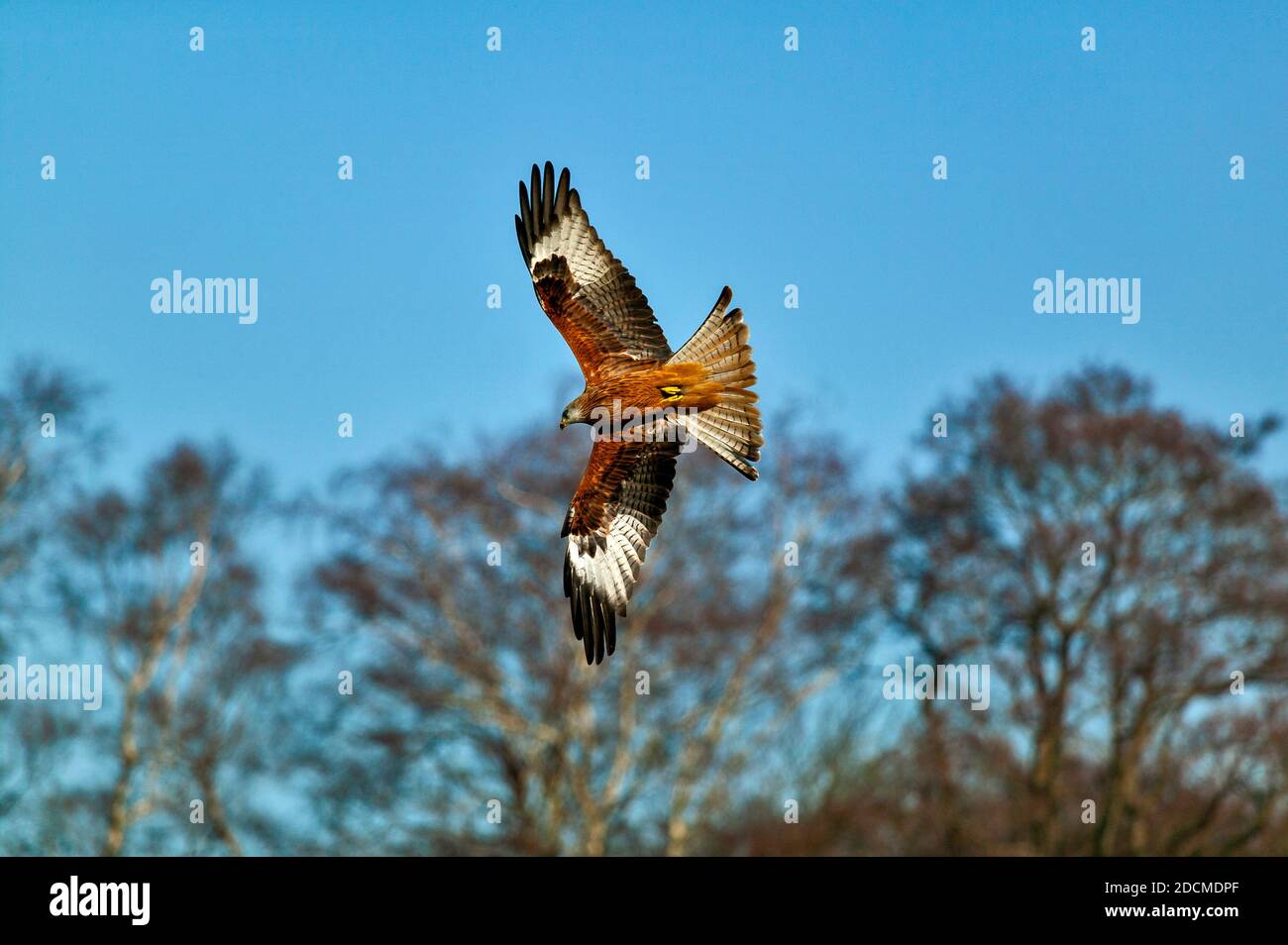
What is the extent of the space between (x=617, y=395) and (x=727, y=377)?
1.85ft

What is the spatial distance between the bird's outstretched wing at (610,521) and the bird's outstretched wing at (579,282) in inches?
22.5

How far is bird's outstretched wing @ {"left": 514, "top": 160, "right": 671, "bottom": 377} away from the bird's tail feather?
45 centimetres

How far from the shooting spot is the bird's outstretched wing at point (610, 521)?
9180mm

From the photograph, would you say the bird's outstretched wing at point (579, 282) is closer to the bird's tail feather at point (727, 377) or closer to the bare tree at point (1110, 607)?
the bird's tail feather at point (727, 377)

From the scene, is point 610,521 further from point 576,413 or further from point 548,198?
point 548,198

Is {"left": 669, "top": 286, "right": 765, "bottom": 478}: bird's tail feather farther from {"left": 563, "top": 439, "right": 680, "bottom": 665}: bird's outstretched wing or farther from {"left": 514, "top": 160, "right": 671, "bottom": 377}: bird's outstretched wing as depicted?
{"left": 563, "top": 439, "right": 680, "bottom": 665}: bird's outstretched wing

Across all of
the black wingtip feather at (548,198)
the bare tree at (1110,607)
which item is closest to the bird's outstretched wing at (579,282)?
the black wingtip feather at (548,198)

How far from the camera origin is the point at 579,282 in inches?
364

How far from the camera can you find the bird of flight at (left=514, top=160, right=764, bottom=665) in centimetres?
836

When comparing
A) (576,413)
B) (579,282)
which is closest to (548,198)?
(579,282)

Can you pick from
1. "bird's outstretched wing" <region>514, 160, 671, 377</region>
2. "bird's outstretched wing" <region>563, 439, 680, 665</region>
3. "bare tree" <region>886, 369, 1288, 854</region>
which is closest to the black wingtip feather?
"bird's outstretched wing" <region>514, 160, 671, 377</region>
